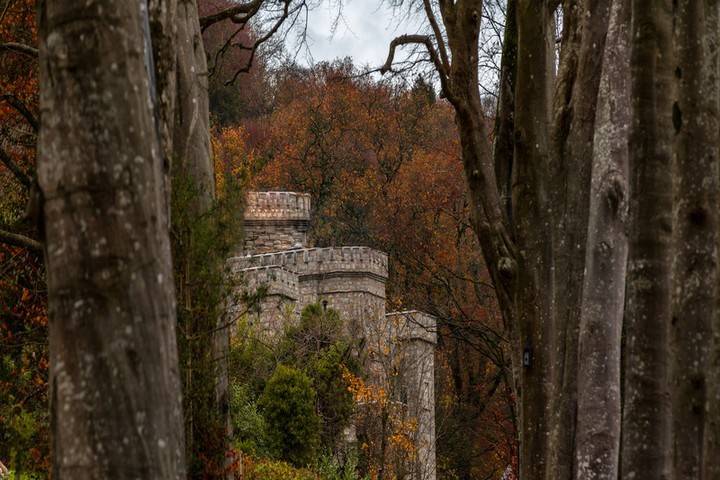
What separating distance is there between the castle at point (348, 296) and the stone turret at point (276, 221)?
3cm

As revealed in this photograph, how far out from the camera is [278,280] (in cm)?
3092

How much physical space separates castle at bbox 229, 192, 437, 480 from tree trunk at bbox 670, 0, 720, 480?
18.8 meters

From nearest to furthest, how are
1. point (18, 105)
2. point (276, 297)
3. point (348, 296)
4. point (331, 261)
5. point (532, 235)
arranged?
1. point (532, 235)
2. point (18, 105)
3. point (276, 297)
4. point (348, 296)
5. point (331, 261)

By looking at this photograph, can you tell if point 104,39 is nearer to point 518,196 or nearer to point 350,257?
point 518,196

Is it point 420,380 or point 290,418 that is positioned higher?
point 420,380

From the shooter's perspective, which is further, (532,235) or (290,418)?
(290,418)

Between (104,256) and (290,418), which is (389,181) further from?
(104,256)

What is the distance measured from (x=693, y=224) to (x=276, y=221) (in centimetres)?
3388

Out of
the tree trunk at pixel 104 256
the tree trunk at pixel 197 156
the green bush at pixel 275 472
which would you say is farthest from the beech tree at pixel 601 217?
the green bush at pixel 275 472

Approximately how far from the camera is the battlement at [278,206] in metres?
38.4

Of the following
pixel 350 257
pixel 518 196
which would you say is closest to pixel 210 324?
pixel 518 196

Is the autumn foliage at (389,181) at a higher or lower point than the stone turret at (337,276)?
higher

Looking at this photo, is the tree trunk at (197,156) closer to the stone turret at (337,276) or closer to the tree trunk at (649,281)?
the tree trunk at (649,281)

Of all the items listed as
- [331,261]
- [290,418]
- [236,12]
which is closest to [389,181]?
[331,261]
